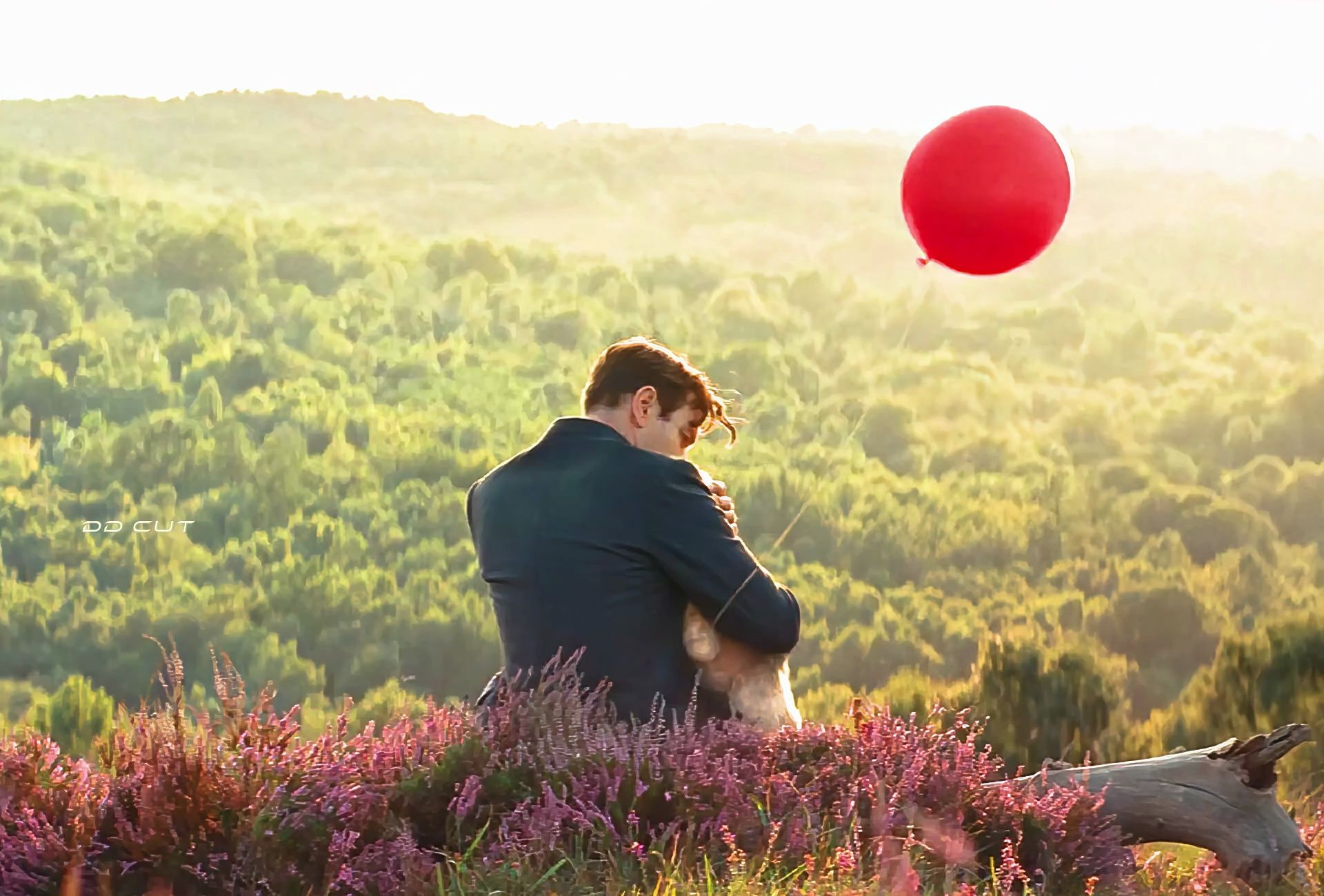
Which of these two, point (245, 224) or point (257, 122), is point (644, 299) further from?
point (257, 122)

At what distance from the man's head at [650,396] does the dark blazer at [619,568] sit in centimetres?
7

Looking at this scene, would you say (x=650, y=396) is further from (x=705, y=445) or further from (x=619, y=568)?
(x=705, y=445)

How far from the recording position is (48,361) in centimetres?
1557

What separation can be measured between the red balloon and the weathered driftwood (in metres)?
2.08

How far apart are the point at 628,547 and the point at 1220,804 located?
200cm

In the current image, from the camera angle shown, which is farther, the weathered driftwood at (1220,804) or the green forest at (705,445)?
the green forest at (705,445)

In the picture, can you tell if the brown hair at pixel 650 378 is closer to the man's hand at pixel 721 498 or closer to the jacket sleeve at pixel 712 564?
the man's hand at pixel 721 498

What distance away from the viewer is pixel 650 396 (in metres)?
4.06

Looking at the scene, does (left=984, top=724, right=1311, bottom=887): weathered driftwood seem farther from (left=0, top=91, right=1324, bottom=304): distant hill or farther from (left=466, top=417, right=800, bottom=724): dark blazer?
(left=0, top=91, right=1324, bottom=304): distant hill

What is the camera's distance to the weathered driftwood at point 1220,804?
443cm

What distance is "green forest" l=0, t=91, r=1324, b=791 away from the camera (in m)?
9.86

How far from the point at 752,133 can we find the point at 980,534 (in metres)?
31.7

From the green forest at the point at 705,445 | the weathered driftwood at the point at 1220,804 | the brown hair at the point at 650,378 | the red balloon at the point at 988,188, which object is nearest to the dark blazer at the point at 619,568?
the brown hair at the point at 650,378

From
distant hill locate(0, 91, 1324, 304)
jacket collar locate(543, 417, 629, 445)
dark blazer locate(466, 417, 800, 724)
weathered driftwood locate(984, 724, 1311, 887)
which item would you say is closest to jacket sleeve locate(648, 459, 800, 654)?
dark blazer locate(466, 417, 800, 724)
